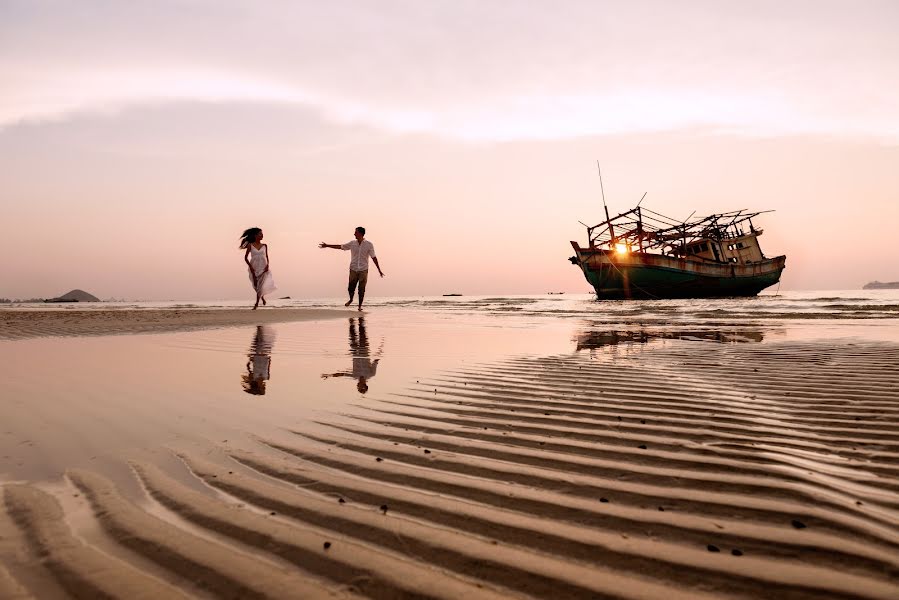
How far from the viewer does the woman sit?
1703cm

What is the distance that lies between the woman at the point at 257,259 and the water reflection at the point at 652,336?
36.2 feet

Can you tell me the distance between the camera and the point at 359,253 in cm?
1891

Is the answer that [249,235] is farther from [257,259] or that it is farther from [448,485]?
[448,485]

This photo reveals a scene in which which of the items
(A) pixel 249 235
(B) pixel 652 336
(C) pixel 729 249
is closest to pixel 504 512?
(B) pixel 652 336

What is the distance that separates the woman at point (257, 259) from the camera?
1703 centimetres

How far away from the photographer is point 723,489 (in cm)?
248

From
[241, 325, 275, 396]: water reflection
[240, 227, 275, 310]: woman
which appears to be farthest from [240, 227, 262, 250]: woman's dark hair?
[241, 325, 275, 396]: water reflection

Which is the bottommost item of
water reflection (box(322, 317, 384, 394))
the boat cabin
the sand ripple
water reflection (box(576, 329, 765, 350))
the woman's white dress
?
the sand ripple

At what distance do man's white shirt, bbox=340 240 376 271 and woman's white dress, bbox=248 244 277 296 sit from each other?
2608 millimetres

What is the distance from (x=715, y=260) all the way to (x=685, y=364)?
4632 centimetres

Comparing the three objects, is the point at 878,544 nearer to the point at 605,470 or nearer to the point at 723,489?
the point at 723,489

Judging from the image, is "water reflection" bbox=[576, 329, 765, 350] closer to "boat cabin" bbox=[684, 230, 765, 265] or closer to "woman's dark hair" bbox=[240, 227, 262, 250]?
"woman's dark hair" bbox=[240, 227, 262, 250]

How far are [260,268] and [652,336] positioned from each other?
12556 millimetres

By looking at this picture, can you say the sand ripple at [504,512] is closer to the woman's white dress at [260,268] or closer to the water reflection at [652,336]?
the water reflection at [652,336]
